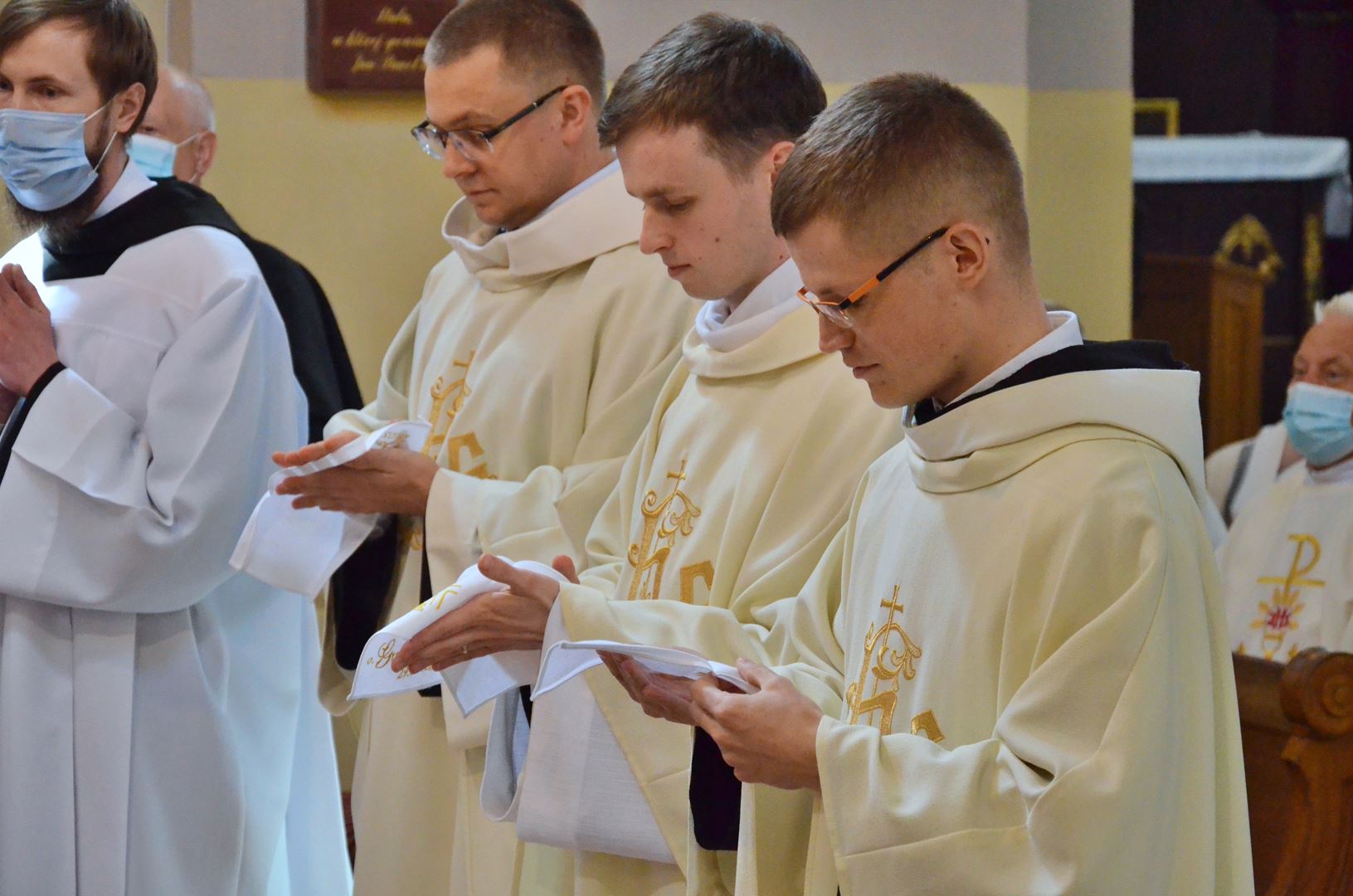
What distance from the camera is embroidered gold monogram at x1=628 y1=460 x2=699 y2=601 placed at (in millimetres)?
2799

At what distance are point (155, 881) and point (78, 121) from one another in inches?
62.2

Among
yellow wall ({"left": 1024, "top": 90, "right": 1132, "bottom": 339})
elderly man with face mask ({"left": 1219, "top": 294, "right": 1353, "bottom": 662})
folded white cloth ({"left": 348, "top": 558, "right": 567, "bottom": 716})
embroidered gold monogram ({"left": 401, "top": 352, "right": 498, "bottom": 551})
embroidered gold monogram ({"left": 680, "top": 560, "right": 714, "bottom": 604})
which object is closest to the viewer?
folded white cloth ({"left": 348, "top": 558, "right": 567, "bottom": 716})

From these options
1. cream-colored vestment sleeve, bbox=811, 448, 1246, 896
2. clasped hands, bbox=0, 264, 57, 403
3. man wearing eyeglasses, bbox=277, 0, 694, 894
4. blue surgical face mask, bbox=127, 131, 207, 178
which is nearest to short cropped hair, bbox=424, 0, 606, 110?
man wearing eyeglasses, bbox=277, 0, 694, 894

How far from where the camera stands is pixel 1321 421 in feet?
16.8

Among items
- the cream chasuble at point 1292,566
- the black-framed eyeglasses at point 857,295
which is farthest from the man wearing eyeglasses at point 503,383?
the cream chasuble at point 1292,566

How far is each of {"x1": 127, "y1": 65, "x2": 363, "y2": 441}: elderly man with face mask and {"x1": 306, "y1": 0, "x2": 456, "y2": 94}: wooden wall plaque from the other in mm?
527

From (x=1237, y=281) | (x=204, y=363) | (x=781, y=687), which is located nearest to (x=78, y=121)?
(x=204, y=363)

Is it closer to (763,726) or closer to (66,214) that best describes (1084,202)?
(66,214)

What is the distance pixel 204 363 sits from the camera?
3.52 metres

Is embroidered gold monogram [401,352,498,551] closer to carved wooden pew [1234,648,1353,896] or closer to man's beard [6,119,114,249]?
man's beard [6,119,114,249]

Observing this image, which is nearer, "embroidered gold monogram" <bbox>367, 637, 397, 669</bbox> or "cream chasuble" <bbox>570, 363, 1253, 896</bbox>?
"cream chasuble" <bbox>570, 363, 1253, 896</bbox>

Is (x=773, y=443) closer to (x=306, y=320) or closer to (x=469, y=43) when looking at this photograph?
(x=469, y=43)

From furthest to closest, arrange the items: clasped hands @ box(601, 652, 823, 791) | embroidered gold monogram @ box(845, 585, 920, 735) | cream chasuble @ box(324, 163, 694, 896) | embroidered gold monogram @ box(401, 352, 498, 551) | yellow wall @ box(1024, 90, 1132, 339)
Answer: yellow wall @ box(1024, 90, 1132, 339) < embroidered gold monogram @ box(401, 352, 498, 551) < cream chasuble @ box(324, 163, 694, 896) < embroidered gold monogram @ box(845, 585, 920, 735) < clasped hands @ box(601, 652, 823, 791)

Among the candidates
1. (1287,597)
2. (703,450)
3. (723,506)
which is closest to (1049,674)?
(723,506)
